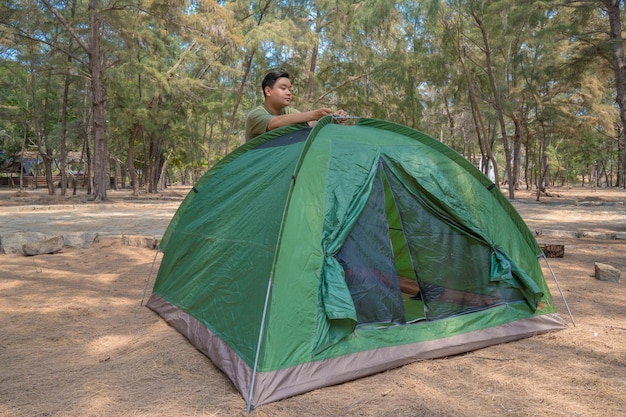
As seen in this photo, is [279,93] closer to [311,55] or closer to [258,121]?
[258,121]

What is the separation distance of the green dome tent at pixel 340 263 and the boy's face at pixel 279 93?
0.39 m

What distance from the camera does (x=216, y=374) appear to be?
2889mm

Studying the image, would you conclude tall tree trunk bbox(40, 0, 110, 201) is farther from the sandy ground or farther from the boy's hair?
the boy's hair

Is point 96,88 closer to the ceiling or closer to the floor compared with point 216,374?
closer to the ceiling

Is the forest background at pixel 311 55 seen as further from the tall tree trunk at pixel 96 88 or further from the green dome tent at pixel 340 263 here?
the green dome tent at pixel 340 263

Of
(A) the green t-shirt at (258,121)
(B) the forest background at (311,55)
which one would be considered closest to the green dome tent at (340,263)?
(A) the green t-shirt at (258,121)

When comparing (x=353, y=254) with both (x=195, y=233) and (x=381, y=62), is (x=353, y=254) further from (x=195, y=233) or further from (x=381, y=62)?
(x=381, y=62)

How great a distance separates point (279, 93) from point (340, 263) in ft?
5.39

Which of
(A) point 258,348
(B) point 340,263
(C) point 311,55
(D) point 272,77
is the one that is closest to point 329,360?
(A) point 258,348

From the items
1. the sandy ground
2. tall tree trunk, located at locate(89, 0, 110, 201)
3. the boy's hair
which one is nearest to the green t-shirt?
the boy's hair

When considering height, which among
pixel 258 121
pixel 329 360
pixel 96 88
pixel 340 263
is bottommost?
pixel 329 360

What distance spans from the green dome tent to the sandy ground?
0.44 ft

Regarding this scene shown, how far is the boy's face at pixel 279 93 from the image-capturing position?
12.5ft

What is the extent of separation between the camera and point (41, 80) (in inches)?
868
